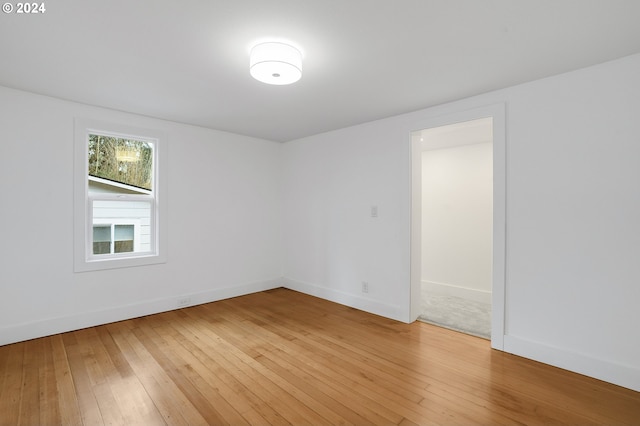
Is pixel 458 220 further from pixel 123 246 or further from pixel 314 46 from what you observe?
pixel 123 246

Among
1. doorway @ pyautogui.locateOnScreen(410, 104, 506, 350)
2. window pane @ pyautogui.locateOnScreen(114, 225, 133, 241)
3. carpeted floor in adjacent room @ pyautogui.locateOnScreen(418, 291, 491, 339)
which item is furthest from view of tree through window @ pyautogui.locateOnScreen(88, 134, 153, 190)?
carpeted floor in adjacent room @ pyautogui.locateOnScreen(418, 291, 491, 339)

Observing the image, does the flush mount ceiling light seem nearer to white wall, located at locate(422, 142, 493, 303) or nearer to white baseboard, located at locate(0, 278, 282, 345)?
white baseboard, located at locate(0, 278, 282, 345)

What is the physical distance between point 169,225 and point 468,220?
14.0 ft

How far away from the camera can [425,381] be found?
231 centimetres

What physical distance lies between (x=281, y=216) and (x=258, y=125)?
5.54 ft

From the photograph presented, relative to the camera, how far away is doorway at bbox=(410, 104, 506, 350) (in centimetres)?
284

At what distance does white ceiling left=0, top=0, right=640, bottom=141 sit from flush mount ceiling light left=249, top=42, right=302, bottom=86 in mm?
64

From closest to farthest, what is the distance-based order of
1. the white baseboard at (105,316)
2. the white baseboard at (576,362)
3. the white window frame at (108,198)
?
the white baseboard at (576,362) → the white baseboard at (105,316) → the white window frame at (108,198)

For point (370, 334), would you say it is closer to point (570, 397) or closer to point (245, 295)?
point (570, 397)

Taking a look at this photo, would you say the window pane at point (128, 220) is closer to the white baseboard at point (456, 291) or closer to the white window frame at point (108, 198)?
the white window frame at point (108, 198)

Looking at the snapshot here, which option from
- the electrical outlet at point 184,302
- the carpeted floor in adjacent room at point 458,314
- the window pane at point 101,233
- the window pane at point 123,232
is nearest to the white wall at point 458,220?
the carpeted floor in adjacent room at point 458,314

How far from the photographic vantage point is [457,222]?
471cm

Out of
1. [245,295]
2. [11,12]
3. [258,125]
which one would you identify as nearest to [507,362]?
[245,295]

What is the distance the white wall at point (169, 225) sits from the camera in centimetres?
295
